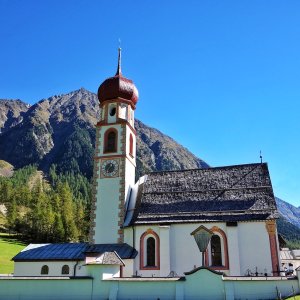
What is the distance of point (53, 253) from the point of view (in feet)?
111

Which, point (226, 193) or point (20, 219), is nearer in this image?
point (226, 193)

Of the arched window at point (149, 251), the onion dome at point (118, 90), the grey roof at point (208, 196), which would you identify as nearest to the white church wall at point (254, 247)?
the grey roof at point (208, 196)

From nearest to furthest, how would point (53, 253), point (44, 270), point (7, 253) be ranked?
point (44, 270)
point (53, 253)
point (7, 253)

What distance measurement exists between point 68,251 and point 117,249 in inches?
185

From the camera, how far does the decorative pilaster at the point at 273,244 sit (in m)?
28.6

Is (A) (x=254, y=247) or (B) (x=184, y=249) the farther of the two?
(B) (x=184, y=249)

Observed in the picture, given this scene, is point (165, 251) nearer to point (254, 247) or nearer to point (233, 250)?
point (233, 250)

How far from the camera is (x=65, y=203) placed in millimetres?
112625

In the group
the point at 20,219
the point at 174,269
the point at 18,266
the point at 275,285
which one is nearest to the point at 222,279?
the point at 275,285

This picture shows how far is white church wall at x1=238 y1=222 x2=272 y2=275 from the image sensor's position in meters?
29.0

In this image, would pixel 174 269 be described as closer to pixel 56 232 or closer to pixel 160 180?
pixel 160 180

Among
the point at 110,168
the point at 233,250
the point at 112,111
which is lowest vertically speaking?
the point at 233,250

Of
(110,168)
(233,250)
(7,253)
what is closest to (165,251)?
(233,250)

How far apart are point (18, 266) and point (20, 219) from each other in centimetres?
7713
